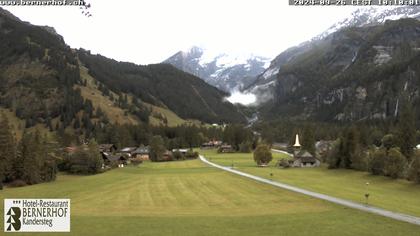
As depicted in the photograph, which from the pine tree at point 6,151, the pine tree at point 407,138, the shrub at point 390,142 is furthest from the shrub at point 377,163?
the pine tree at point 6,151

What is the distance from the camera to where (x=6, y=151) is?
109375 mm

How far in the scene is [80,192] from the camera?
86312mm

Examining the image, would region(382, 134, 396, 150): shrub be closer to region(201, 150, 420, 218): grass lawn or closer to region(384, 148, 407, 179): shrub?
region(201, 150, 420, 218): grass lawn

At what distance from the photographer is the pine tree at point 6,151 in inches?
4272

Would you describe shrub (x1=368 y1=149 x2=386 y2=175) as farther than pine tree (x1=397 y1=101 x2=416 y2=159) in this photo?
No

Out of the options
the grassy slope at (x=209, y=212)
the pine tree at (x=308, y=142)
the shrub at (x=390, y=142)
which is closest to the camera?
the grassy slope at (x=209, y=212)

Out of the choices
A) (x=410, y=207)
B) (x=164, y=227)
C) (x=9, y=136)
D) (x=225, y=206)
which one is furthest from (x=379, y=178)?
(x=9, y=136)

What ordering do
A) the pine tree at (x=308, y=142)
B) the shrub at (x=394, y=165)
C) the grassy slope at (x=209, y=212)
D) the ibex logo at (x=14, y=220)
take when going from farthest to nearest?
the pine tree at (x=308, y=142)
the shrub at (x=394, y=165)
the grassy slope at (x=209, y=212)
the ibex logo at (x=14, y=220)

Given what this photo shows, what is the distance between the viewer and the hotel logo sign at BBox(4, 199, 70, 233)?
41.1 m

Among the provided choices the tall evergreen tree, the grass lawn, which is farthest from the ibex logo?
the tall evergreen tree

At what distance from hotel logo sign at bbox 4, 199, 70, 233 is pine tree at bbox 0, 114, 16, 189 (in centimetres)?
6792

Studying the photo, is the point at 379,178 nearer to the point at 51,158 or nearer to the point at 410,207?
the point at 410,207

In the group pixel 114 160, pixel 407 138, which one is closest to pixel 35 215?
pixel 407 138

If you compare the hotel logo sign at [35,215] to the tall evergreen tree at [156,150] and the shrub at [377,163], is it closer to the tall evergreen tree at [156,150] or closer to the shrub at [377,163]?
the shrub at [377,163]
